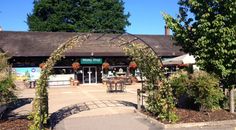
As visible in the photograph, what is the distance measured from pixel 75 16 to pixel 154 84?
41.4m

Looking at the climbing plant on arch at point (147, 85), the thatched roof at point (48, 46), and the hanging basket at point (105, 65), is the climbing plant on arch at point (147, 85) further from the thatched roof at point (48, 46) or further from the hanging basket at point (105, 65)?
the hanging basket at point (105, 65)

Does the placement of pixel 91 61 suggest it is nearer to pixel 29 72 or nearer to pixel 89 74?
pixel 89 74

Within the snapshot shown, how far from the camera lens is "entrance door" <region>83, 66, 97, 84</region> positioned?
35.2 meters

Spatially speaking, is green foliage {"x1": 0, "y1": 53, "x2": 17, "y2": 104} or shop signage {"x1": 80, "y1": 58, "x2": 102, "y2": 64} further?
shop signage {"x1": 80, "y1": 58, "x2": 102, "y2": 64}

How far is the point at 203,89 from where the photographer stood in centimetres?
1202

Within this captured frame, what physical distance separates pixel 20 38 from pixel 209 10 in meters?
27.0

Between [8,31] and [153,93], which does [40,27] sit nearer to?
[8,31]

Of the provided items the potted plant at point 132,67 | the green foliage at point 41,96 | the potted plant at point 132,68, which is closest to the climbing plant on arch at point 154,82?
the green foliage at point 41,96

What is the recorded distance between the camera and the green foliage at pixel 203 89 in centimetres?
1208

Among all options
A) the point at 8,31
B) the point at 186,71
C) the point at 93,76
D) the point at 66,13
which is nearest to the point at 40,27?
the point at 66,13

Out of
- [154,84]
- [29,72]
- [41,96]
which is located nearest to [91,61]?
[29,72]

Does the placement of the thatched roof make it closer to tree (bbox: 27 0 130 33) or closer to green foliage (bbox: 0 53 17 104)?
tree (bbox: 27 0 130 33)

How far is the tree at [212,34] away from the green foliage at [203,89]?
0.53 metres

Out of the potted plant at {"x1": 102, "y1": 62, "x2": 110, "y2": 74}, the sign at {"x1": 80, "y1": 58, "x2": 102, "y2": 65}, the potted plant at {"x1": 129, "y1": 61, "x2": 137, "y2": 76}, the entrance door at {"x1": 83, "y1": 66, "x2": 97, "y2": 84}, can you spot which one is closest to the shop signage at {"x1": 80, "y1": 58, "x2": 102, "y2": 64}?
the sign at {"x1": 80, "y1": 58, "x2": 102, "y2": 65}
